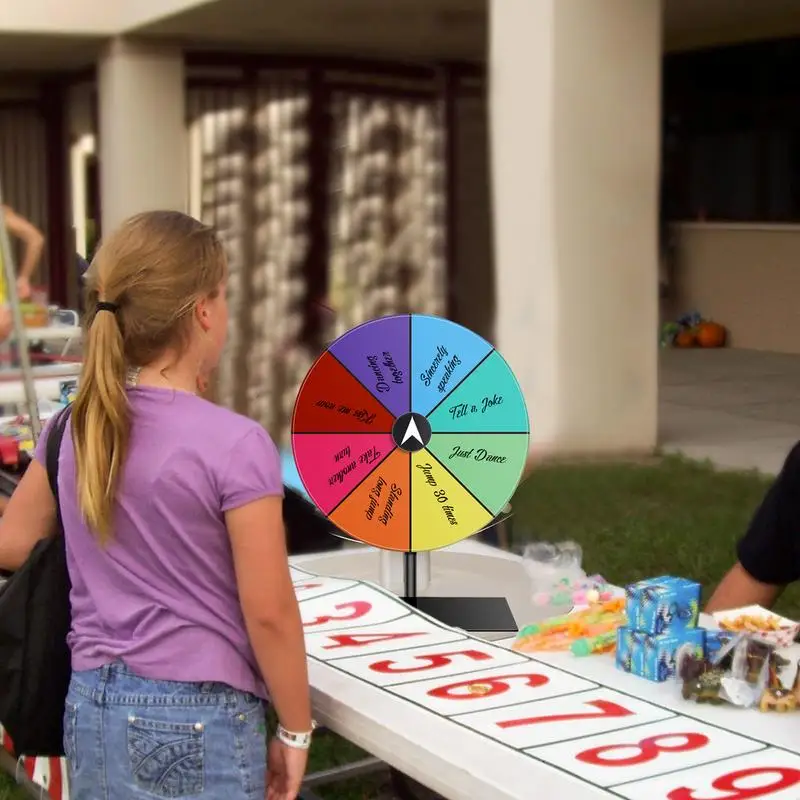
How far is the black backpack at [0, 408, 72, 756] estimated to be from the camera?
192 cm

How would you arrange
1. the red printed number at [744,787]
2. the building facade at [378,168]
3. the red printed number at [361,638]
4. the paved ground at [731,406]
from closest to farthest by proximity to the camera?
the red printed number at [744,787]
the red printed number at [361,638]
the building facade at [378,168]
the paved ground at [731,406]

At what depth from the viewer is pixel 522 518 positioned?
6.09 m

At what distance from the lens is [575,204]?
7219 millimetres

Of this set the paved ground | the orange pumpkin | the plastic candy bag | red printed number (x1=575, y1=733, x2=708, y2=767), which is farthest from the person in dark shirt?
the orange pumpkin

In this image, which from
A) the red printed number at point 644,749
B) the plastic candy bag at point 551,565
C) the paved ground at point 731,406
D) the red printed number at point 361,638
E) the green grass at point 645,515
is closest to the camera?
the red printed number at point 644,749

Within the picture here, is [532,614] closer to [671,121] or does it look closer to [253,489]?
[253,489]

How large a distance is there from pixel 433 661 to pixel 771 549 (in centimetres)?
60

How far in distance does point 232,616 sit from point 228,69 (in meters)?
10.2

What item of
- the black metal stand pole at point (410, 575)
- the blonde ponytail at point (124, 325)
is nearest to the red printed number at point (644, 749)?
the blonde ponytail at point (124, 325)

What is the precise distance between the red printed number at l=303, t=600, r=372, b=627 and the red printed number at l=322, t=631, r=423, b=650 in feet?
0.33

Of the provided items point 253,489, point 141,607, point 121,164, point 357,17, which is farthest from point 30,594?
point 121,164

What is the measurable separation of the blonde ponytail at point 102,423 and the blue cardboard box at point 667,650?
770 mm

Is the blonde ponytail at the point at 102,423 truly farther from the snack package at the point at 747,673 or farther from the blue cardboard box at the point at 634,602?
the snack package at the point at 747,673

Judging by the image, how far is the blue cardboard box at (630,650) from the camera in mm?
1977
